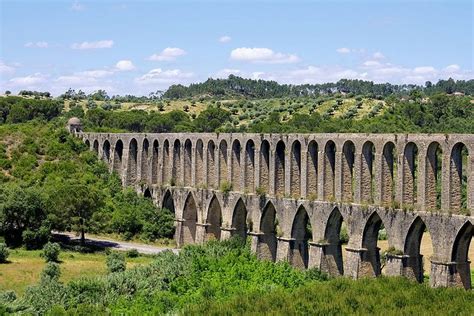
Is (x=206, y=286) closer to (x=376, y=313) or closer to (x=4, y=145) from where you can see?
(x=376, y=313)

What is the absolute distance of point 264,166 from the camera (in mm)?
68875

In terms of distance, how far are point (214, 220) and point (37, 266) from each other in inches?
728

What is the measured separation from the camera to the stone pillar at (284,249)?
2474 inches

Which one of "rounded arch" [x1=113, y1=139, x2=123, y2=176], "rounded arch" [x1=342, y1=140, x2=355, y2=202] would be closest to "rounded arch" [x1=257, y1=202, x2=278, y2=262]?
"rounded arch" [x1=342, y1=140, x2=355, y2=202]

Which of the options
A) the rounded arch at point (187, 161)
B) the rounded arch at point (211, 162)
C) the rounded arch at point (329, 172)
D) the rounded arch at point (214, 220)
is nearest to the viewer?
the rounded arch at point (329, 172)

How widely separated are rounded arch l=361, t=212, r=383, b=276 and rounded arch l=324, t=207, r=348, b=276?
3.08 m

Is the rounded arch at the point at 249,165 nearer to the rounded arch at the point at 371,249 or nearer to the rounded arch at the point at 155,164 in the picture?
the rounded arch at the point at 371,249

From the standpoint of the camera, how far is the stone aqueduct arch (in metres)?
51.2

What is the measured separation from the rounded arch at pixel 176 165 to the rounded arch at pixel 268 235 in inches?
683

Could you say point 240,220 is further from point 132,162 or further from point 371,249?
point 132,162

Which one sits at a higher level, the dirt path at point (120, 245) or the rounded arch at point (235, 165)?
the rounded arch at point (235, 165)

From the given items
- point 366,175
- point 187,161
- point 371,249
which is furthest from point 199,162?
point 371,249

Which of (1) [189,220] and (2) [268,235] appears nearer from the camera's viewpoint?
(2) [268,235]

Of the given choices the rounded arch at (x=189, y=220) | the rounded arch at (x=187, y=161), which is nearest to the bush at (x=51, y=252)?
the rounded arch at (x=189, y=220)
